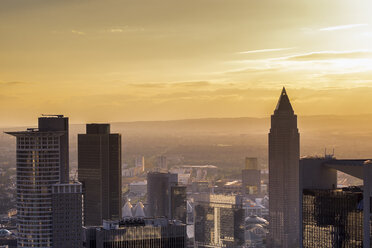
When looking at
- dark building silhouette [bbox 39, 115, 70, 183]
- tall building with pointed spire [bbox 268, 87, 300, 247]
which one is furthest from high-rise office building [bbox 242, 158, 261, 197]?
dark building silhouette [bbox 39, 115, 70, 183]

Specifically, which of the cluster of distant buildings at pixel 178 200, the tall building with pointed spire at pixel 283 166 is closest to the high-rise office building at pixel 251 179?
the cluster of distant buildings at pixel 178 200

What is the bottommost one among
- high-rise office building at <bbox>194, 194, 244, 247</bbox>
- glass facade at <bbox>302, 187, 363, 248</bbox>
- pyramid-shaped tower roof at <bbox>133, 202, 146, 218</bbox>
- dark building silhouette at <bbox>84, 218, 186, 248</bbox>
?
high-rise office building at <bbox>194, 194, 244, 247</bbox>

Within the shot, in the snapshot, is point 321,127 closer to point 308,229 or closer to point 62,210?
point 62,210

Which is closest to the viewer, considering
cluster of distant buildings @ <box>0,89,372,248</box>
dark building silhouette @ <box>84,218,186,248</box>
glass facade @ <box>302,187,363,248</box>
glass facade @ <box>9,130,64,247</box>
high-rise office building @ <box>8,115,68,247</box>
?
glass facade @ <box>302,187,363,248</box>

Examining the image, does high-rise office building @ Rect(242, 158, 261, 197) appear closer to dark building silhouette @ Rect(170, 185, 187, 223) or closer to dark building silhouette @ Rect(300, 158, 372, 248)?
dark building silhouette @ Rect(170, 185, 187, 223)

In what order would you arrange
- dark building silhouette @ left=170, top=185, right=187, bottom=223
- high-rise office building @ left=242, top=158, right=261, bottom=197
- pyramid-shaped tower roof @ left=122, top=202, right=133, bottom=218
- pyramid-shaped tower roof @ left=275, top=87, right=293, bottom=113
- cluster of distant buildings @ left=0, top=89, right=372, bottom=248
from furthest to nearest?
pyramid-shaped tower roof @ left=275, top=87, right=293, bottom=113 → high-rise office building @ left=242, top=158, right=261, bottom=197 → dark building silhouette @ left=170, top=185, right=187, bottom=223 → pyramid-shaped tower roof @ left=122, top=202, right=133, bottom=218 → cluster of distant buildings @ left=0, top=89, right=372, bottom=248

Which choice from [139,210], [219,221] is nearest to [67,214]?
[139,210]

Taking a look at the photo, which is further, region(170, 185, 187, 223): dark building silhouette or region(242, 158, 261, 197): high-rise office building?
region(242, 158, 261, 197): high-rise office building
